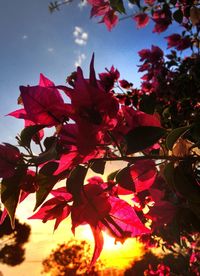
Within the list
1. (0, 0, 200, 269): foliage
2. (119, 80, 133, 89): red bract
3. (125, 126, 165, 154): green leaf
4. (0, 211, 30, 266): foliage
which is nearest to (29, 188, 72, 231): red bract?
(0, 0, 200, 269): foliage

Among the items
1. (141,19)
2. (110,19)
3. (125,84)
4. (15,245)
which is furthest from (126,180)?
(15,245)

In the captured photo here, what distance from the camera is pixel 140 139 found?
0.56 metres

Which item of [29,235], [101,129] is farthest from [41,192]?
[29,235]

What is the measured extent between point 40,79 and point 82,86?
0.54 ft

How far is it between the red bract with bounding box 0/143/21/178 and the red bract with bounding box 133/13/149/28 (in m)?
2.42

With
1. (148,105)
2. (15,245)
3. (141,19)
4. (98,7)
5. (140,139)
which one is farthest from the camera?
(15,245)

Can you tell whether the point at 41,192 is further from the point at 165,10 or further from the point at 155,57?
the point at 155,57

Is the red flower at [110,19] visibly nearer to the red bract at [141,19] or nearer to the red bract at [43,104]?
the red bract at [141,19]

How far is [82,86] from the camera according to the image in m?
0.56

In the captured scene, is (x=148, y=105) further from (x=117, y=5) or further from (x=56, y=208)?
(x=117, y=5)

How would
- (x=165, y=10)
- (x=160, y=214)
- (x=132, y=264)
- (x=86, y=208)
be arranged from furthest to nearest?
1. (x=132, y=264)
2. (x=165, y=10)
3. (x=160, y=214)
4. (x=86, y=208)

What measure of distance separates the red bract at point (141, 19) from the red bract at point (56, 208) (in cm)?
235

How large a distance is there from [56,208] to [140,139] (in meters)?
0.28

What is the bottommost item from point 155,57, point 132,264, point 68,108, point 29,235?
point 132,264
